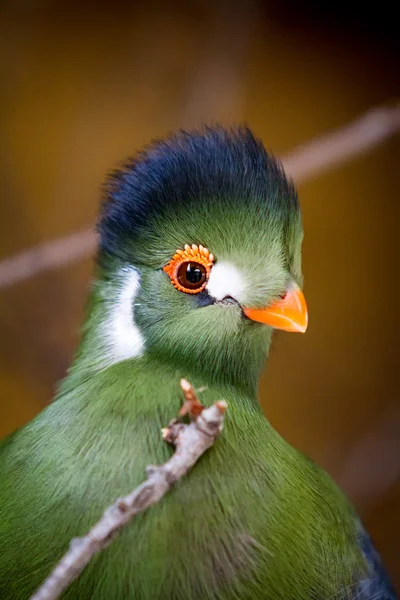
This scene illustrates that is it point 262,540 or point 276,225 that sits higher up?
point 276,225

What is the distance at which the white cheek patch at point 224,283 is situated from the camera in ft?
3.04

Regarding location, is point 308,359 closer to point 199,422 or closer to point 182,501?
point 182,501

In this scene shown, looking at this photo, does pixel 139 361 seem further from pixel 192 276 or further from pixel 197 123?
pixel 197 123

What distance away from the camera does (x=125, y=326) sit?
101 cm

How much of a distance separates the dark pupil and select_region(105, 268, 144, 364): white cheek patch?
9cm

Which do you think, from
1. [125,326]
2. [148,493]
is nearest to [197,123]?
[125,326]

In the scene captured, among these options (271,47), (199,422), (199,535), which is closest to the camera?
(199,422)

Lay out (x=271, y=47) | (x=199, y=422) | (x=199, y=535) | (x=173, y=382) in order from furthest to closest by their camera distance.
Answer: (x=271, y=47)
(x=173, y=382)
(x=199, y=535)
(x=199, y=422)

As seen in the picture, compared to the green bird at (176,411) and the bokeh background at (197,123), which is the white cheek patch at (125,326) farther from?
the bokeh background at (197,123)

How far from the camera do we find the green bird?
833mm

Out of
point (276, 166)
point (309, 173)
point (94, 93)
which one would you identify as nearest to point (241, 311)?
point (276, 166)

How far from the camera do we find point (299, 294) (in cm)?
94

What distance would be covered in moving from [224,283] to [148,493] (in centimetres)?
34

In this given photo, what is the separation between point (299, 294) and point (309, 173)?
82 cm
